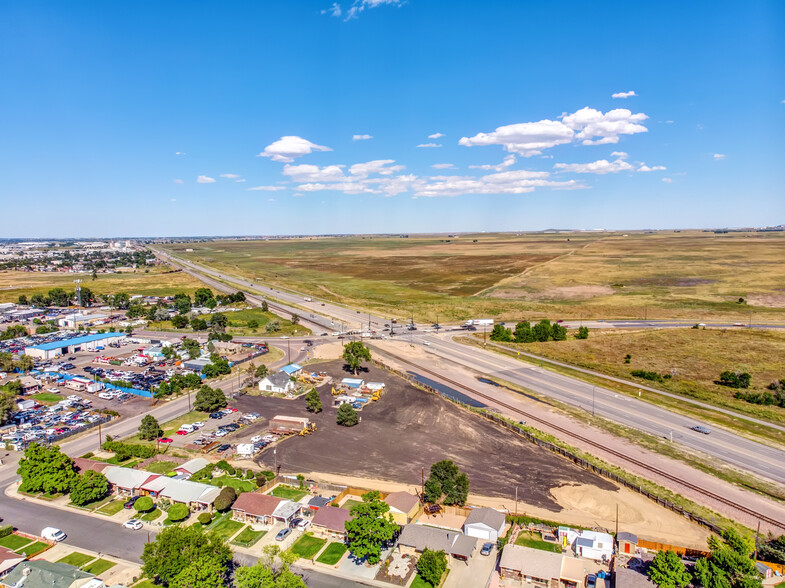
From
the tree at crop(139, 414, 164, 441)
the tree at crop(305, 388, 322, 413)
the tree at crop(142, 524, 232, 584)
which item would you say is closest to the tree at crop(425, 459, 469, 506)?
the tree at crop(142, 524, 232, 584)

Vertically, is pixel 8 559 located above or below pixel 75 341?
below

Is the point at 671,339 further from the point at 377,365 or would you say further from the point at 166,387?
the point at 166,387

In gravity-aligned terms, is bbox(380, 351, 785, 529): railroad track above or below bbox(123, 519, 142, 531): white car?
above

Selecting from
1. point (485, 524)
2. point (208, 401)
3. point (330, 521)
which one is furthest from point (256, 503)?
point (208, 401)

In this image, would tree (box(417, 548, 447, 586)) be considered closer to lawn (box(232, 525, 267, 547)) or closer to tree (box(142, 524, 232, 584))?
tree (box(142, 524, 232, 584))

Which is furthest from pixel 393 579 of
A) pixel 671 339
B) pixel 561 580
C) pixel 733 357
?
pixel 671 339

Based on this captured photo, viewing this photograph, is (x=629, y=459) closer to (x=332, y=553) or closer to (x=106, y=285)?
(x=332, y=553)
